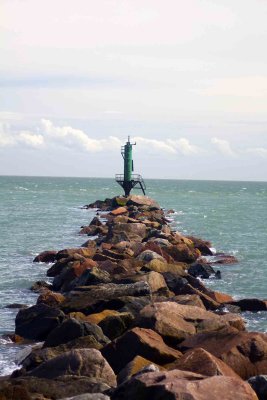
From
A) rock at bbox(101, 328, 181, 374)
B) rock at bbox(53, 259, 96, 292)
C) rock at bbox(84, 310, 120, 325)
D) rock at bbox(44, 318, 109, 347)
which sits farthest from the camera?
rock at bbox(53, 259, 96, 292)

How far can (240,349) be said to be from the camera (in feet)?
39.4

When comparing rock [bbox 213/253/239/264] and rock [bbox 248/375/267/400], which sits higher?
rock [bbox 248/375/267/400]

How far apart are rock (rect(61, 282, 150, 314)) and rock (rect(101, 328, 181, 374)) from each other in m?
4.31

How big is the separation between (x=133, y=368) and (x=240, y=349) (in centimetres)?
237

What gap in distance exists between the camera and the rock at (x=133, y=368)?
35.6 ft

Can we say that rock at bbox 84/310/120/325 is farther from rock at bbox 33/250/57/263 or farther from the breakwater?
rock at bbox 33/250/57/263

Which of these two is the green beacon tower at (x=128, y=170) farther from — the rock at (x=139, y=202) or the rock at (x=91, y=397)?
the rock at (x=91, y=397)

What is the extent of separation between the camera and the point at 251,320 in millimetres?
18641

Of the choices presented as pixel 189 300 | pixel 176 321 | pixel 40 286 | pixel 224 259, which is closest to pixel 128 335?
pixel 176 321

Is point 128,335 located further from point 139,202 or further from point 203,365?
point 139,202

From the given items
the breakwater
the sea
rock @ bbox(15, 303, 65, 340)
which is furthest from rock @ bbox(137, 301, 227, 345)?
the sea

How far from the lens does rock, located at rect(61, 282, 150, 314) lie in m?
16.9

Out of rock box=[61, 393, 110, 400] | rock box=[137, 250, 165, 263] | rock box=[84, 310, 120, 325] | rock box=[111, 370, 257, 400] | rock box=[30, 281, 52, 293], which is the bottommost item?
rock box=[30, 281, 52, 293]

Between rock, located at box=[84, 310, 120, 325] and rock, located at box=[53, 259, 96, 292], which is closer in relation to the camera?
rock, located at box=[84, 310, 120, 325]
